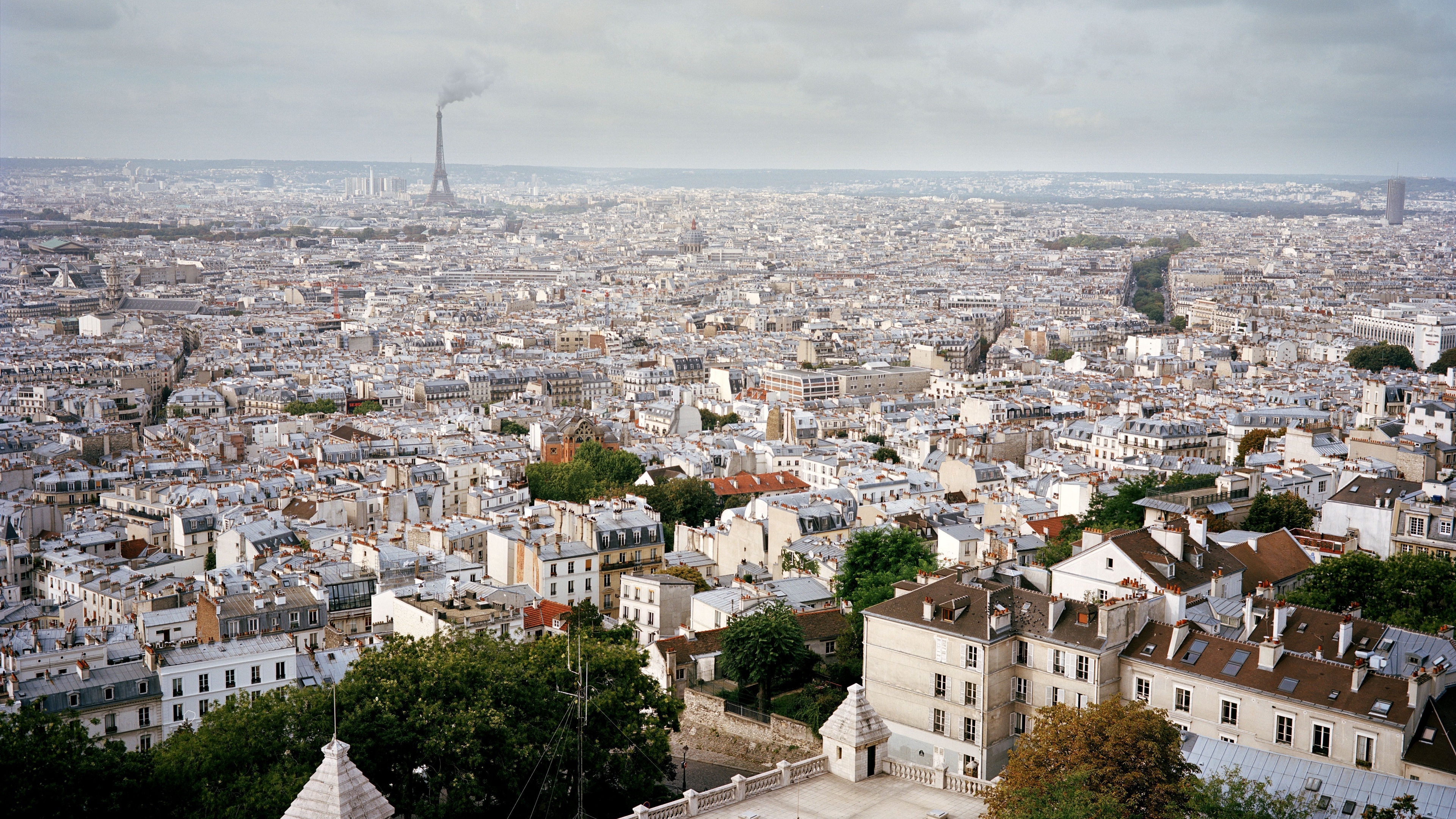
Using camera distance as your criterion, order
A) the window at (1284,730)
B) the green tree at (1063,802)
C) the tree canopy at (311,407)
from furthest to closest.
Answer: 1. the tree canopy at (311,407)
2. the window at (1284,730)
3. the green tree at (1063,802)

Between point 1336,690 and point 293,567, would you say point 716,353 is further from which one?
point 1336,690

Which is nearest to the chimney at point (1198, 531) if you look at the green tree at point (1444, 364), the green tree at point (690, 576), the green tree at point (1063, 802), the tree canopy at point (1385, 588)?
the tree canopy at point (1385, 588)

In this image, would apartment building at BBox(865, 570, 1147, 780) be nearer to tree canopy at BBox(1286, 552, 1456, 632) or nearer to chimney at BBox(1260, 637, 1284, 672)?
chimney at BBox(1260, 637, 1284, 672)

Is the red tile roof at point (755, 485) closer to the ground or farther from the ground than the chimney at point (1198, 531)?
closer to the ground

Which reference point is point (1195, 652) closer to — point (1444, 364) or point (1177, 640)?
point (1177, 640)

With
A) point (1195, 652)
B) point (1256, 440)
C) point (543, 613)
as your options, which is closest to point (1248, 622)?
point (1195, 652)

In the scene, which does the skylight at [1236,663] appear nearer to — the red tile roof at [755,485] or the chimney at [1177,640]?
the chimney at [1177,640]
